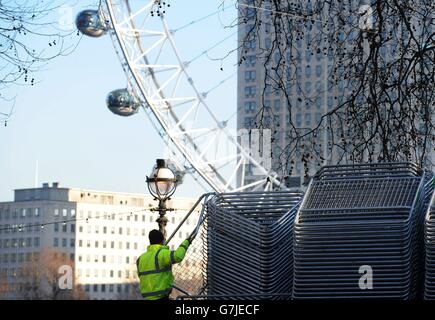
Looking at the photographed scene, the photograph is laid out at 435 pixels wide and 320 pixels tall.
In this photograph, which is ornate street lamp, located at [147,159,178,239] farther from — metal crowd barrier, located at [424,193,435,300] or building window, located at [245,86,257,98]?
building window, located at [245,86,257,98]

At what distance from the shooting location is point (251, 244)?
45.4ft

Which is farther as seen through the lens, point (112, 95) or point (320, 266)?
point (112, 95)

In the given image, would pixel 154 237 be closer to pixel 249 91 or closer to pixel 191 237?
pixel 191 237

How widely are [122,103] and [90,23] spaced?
12.7ft

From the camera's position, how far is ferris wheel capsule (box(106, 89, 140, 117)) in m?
64.0

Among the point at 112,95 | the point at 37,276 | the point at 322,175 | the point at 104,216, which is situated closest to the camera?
the point at 322,175

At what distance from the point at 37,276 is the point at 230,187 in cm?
9136

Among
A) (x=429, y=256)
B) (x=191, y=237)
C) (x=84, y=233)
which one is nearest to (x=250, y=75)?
(x=84, y=233)

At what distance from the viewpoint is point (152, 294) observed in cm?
1503

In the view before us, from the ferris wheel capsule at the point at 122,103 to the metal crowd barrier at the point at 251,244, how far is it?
163 feet

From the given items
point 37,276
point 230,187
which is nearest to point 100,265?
point 37,276

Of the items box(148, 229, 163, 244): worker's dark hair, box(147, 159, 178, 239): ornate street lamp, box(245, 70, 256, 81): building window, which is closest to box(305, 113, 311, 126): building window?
box(245, 70, 256, 81): building window
